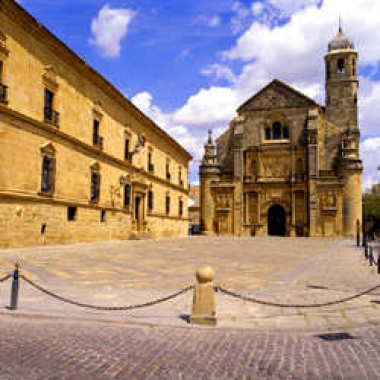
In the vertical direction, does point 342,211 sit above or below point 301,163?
below

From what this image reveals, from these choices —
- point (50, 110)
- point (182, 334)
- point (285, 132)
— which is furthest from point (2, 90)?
point (285, 132)

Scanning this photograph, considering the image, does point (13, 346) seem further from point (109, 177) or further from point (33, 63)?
point (109, 177)

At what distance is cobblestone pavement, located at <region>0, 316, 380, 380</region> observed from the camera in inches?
140

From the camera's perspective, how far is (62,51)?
17656 millimetres

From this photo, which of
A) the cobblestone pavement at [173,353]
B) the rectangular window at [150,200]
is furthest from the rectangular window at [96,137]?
the cobblestone pavement at [173,353]

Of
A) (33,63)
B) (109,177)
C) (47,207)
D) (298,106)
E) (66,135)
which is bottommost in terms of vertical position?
(47,207)

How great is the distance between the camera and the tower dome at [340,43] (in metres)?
42.3

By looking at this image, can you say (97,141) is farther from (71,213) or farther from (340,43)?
(340,43)

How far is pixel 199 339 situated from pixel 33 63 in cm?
1470

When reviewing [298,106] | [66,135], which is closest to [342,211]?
[298,106]

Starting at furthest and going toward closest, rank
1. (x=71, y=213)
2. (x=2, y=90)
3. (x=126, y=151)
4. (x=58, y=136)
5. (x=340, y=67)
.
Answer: (x=340, y=67), (x=126, y=151), (x=71, y=213), (x=58, y=136), (x=2, y=90)

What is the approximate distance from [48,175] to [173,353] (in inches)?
562

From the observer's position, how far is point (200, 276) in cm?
518

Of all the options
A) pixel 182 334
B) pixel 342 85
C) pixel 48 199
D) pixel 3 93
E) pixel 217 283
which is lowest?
Result: pixel 182 334
